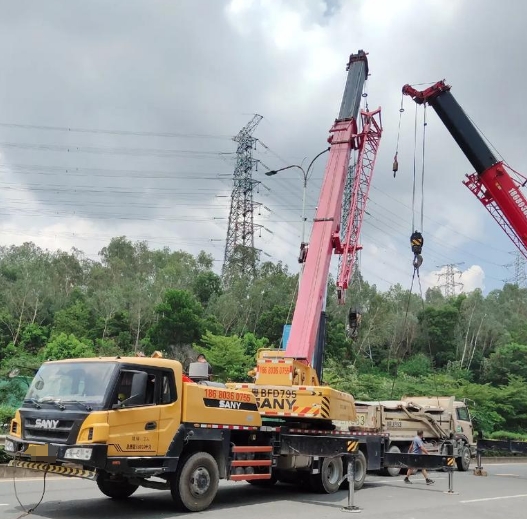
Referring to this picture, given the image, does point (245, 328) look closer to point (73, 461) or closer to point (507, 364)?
point (507, 364)

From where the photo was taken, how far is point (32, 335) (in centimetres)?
5356

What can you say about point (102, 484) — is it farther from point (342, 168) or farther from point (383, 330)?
point (383, 330)

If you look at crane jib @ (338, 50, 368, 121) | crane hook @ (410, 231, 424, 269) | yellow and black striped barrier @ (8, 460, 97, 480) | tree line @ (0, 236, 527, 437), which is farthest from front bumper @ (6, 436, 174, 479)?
tree line @ (0, 236, 527, 437)

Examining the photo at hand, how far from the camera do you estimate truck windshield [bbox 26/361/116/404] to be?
8938 mm

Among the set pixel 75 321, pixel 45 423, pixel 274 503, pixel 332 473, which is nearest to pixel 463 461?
pixel 332 473

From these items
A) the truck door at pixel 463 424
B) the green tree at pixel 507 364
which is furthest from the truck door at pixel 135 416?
the green tree at pixel 507 364

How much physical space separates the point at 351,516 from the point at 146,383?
401 centimetres

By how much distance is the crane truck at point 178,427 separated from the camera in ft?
28.5

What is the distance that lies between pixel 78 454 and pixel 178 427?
5.79 ft

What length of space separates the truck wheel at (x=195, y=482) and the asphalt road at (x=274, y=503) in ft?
0.73

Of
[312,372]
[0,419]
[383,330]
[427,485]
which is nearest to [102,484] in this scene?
[312,372]

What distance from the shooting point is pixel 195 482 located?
32.2 feet

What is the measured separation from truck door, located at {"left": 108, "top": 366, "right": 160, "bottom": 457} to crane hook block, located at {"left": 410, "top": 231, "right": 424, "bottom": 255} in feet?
36.0

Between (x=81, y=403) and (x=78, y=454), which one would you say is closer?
(x=78, y=454)
